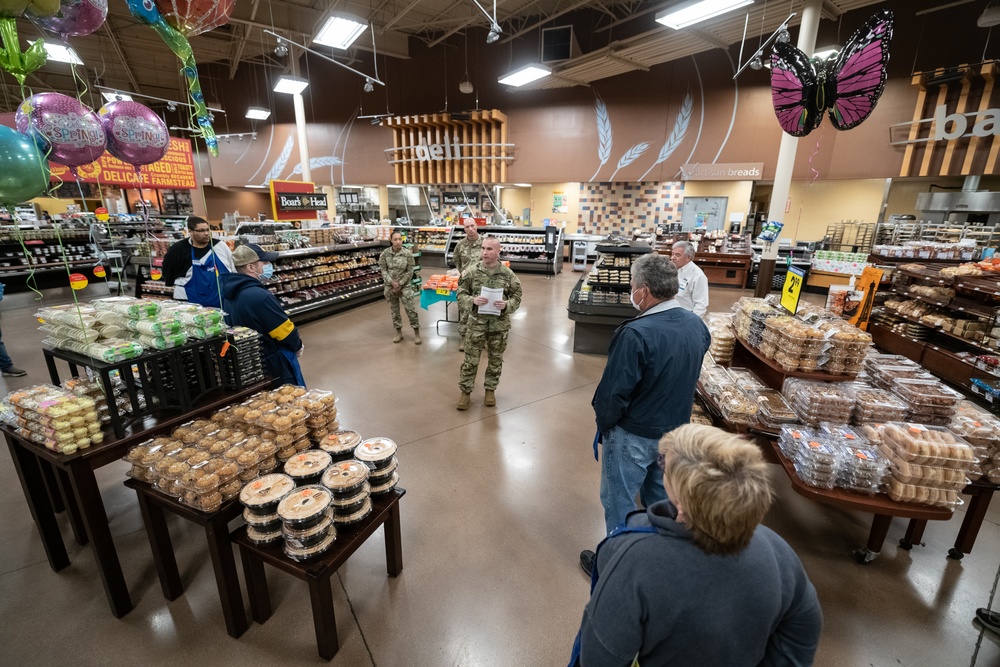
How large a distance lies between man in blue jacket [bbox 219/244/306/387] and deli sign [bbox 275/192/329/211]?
6.07 metres

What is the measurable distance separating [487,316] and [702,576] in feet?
11.2

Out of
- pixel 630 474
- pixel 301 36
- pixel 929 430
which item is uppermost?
pixel 301 36

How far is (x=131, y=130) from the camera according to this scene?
11.2 ft

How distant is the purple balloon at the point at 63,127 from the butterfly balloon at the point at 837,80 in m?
5.64

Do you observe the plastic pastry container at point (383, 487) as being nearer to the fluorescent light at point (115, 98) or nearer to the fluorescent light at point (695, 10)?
the fluorescent light at point (115, 98)

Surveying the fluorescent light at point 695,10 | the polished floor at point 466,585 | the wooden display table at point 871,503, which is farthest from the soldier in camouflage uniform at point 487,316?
the fluorescent light at point 695,10

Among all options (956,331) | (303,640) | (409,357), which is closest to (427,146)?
(409,357)

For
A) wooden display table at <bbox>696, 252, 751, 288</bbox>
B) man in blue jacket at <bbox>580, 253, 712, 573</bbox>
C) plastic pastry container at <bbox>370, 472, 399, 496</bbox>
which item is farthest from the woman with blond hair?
wooden display table at <bbox>696, 252, 751, 288</bbox>

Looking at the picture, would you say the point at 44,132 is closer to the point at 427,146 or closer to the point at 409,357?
the point at 409,357

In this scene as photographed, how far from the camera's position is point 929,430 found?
7.33 ft

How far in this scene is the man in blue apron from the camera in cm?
439

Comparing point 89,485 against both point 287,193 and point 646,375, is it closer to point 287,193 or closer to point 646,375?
point 646,375

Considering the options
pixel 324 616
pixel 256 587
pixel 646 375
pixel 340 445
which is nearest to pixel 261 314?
pixel 340 445

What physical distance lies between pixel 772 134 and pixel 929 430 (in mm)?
10986
